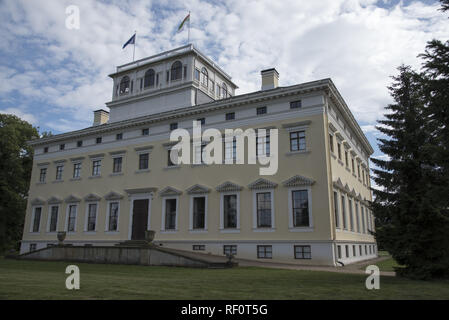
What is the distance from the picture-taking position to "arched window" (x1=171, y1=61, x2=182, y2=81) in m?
34.4

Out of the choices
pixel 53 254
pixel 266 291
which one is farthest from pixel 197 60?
pixel 266 291

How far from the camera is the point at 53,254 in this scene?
26.7 meters

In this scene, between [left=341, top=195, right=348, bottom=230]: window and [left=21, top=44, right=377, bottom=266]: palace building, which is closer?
[left=21, top=44, right=377, bottom=266]: palace building

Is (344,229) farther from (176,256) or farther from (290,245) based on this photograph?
(176,256)

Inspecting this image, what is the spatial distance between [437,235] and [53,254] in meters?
24.1

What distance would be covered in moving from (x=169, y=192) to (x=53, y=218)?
1397 cm

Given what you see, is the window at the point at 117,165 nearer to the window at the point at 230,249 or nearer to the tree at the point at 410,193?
the window at the point at 230,249

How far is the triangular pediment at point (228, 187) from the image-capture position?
85.4 feet

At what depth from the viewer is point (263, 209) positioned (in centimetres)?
2512

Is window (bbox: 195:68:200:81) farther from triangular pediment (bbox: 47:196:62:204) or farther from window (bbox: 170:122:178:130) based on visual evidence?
triangular pediment (bbox: 47:196:62:204)

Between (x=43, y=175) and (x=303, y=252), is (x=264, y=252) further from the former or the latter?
(x=43, y=175)

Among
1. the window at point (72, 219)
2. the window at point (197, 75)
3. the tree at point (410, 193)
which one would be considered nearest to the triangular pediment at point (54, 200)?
the window at point (72, 219)

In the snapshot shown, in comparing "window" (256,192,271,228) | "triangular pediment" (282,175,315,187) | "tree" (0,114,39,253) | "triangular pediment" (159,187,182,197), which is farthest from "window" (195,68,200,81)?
"tree" (0,114,39,253)

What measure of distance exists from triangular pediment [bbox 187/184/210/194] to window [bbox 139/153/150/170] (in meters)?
5.35
